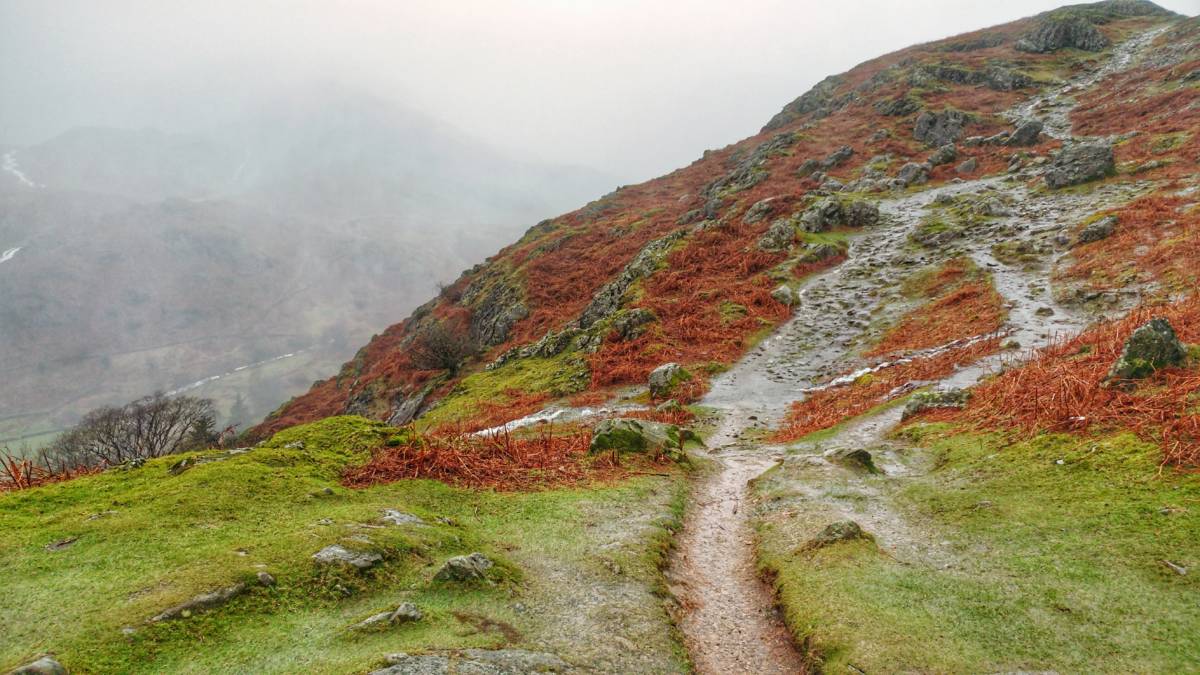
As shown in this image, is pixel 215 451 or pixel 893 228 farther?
pixel 893 228

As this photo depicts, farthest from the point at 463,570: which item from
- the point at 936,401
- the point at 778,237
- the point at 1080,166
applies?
the point at 1080,166

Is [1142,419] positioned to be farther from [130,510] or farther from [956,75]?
[956,75]

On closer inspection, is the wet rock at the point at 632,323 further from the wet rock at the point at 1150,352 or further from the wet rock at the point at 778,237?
the wet rock at the point at 1150,352

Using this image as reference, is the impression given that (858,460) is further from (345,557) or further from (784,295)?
(784,295)

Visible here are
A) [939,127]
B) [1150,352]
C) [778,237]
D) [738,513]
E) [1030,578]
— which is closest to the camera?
[1030,578]

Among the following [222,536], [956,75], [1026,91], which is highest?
[956,75]

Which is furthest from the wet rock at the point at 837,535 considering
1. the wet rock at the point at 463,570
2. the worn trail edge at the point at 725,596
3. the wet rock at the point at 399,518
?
the wet rock at the point at 399,518

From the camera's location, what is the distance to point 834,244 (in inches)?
1537

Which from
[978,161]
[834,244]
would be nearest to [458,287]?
[834,244]

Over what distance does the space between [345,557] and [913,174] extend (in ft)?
186

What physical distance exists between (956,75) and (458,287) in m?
73.0

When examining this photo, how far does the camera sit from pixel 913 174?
5062 centimetres

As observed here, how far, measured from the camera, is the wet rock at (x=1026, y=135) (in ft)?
164

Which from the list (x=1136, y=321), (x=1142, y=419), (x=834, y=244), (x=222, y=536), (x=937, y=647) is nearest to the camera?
(x=937, y=647)
